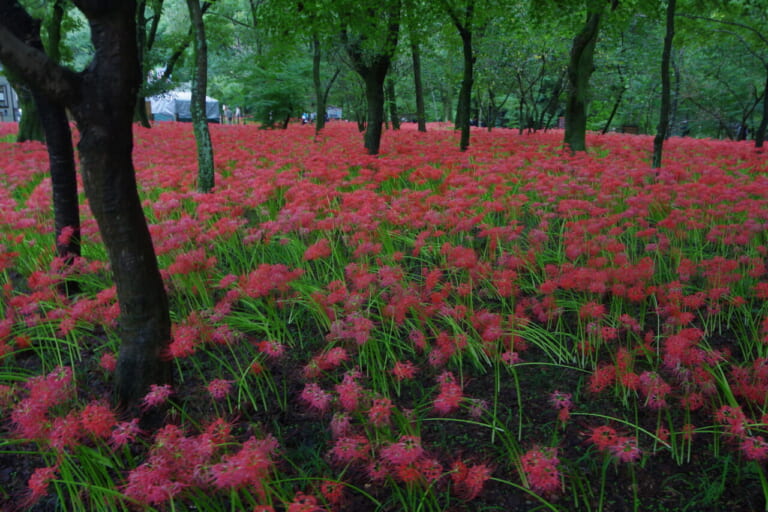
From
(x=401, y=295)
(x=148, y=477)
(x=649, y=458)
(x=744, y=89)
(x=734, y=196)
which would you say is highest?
(x=744, y=89)

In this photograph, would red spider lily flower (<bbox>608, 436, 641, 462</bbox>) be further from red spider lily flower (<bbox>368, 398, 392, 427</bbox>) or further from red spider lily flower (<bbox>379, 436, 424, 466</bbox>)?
red spider lily flower (<bbox>368, 398, 392, 427</bbox>)

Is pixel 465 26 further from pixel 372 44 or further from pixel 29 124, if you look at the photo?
pixel 29 124

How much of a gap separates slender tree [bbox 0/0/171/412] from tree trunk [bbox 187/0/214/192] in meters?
4.76

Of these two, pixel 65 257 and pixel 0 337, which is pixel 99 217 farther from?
pixel 65 257

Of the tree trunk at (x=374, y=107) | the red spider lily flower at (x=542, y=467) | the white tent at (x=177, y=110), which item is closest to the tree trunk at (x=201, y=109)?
the tree trunk at (x=374, y=107)

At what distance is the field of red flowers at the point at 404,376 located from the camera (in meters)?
2.18

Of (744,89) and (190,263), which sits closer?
(190,263)

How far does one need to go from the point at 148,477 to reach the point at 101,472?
31.1 inches

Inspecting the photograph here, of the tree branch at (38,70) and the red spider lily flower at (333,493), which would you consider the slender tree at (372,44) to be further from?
the red spider lily flower at (333,493)

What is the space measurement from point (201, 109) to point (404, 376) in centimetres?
646

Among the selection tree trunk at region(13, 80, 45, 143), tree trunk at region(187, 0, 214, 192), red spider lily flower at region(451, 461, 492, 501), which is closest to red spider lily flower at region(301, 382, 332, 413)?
red spider lily flower at region(451, 461, 492, 501)

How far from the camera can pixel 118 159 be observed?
253 cm

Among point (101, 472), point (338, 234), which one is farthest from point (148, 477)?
point (338, 234)

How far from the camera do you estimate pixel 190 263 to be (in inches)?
148
